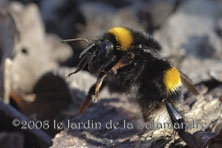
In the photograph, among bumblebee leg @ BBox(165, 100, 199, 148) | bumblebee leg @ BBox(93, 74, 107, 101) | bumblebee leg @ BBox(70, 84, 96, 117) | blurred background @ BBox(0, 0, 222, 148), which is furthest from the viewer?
blurred background @ BBox(0, 0, 222, 148)

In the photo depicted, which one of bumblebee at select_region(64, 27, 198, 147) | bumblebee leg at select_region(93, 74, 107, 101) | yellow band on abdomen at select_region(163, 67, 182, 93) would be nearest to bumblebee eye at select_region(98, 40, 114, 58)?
bumblebee at select_region(64, 27, 198, 147)

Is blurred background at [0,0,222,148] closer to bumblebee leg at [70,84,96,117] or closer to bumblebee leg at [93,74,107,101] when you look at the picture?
bumblebee leg at [70,84,96,117]

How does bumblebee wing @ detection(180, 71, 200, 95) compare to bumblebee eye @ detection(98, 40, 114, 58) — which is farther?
bumblebee wing @ detection(180, 71, 200, 95)

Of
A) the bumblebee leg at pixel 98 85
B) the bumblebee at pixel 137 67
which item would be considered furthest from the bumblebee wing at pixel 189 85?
the bumblebee leg at pixel 98 85

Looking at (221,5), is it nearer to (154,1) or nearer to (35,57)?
(154,1)

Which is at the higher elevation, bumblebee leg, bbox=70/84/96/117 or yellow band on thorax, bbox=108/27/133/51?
yellow band on thorax, bbox=108/27/133/51

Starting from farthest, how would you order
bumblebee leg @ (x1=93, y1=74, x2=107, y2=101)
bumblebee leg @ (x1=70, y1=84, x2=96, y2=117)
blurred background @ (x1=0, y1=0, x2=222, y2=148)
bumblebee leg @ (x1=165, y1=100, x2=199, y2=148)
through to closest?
1. blurred background @ (x1=0, y1=0, x2=222, y2=148)
2. bumblebee leg @ (x1=70, y1=84, x2=96, y2=117)
3. bumblebee leg @ (x1=93, y1=74, x2=107, y2=101)
4. bumblebee leg @ (x1=165, y1=100, x2=199, y2=148)

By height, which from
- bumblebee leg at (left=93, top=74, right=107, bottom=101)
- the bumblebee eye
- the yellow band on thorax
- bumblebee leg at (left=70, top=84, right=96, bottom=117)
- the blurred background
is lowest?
bumblebee leg at (left=93, top=74, right=107, bottom=101)

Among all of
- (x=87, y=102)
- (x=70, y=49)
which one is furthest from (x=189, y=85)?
(x=70, y=49)

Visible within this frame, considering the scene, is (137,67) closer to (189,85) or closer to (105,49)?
(105,49)
